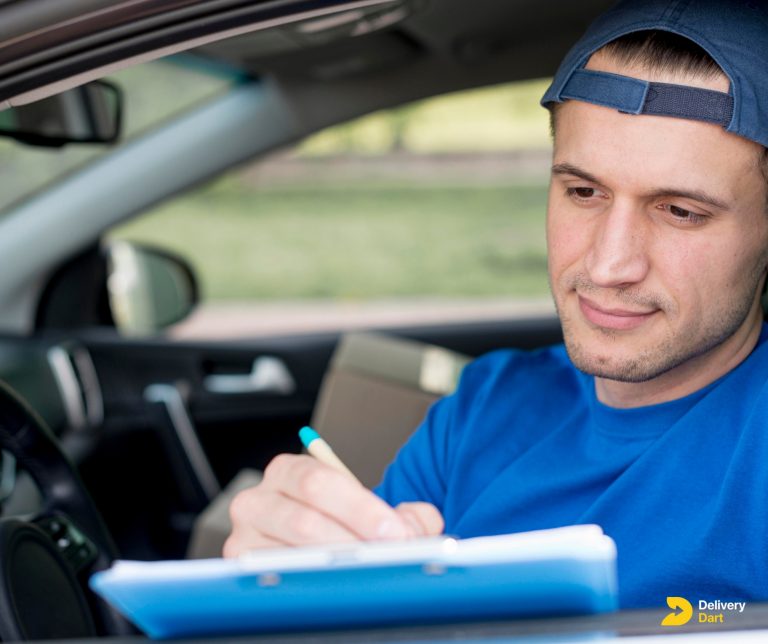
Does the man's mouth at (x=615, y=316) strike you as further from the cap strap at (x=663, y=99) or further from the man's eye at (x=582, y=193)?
the cap strap at (x=663, y=99)

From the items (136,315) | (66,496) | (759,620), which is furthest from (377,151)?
(759,620)

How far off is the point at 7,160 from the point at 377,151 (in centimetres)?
889

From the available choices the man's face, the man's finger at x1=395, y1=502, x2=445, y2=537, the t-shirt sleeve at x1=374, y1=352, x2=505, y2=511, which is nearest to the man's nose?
the man's face

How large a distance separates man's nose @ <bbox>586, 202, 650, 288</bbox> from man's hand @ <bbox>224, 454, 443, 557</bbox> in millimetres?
487

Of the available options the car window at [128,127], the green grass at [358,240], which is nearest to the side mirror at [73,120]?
the car window at [128,127]

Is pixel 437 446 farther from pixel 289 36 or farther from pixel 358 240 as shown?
pixel 358 240

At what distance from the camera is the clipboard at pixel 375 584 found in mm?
852

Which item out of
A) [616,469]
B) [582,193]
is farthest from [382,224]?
[616,469]

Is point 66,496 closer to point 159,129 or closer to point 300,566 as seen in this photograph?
point 300,566

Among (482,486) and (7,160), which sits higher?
(7,160)

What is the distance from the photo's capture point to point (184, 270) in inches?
120

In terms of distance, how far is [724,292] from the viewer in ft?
4.63

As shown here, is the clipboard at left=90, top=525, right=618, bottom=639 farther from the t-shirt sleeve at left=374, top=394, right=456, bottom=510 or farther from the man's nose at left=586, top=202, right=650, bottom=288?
the t-shirt sleeve at left=374, top=394, right=456, bottom=510

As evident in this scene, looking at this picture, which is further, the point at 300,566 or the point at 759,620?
the point at 759,620
